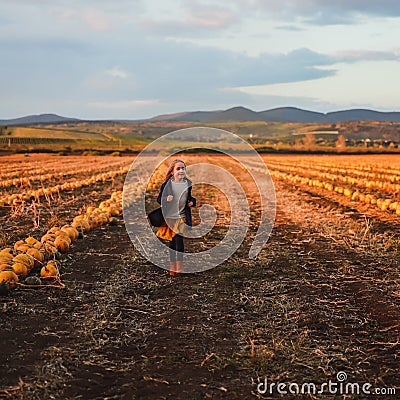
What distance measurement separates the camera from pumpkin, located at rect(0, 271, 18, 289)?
645 cm

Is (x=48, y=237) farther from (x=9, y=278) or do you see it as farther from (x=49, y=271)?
(x=9, y=278)

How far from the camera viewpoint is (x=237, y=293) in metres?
6.52

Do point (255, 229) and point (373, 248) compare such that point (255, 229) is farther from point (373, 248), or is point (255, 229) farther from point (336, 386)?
point (336, 386)

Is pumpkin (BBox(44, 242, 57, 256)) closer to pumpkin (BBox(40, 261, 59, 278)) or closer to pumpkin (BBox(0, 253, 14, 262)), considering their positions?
pumpkin (BBox(0, 253, 14, 262))

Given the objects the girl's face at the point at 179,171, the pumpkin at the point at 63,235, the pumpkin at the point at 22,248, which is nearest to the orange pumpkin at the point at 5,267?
the pumpkin at the point at 22,248

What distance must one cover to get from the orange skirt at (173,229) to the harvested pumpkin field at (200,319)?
618mm

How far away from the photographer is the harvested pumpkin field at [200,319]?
4.15 m

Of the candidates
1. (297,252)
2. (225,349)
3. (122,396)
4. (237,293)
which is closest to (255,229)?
(297,252)

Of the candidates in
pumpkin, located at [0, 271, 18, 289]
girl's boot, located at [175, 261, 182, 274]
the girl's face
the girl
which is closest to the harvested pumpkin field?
pumpkin, located at [0, 271, 18, 289]

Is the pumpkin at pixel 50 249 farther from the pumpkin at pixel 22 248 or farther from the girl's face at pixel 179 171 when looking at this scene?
the girl's face at pixel 179 171

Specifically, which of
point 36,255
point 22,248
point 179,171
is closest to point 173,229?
point 179,171

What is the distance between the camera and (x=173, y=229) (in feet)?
23.8

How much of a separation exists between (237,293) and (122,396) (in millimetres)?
2846

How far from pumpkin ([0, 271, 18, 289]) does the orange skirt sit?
6.73 ft
